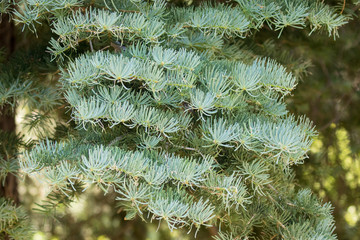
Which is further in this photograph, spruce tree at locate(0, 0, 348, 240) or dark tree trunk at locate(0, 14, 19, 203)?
dark tree trunk at locate(0, 14, 19, 203)

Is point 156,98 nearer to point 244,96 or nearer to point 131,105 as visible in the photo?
point 131,105

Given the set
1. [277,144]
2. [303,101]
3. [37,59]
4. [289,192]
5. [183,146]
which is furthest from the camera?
[303,101]

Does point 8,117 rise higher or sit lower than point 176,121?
lower

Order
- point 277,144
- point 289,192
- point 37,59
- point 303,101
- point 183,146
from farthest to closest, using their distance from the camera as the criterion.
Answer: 1. point 303,101
2. point 37,59
3. point 289,192
4. point 183,146
5. point 277,144

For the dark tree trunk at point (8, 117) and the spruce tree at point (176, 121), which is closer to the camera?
the spruce tree at point (176, 121)

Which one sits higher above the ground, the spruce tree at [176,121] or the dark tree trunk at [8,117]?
the spruce tree at [176,121]

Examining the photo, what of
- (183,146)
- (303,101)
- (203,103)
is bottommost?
(303,101)

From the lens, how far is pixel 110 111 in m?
0.55

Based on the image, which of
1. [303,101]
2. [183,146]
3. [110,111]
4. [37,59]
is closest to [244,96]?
[183,146]

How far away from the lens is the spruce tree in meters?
0.54

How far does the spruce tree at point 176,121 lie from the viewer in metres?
0.54

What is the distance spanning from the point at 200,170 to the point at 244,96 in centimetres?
17

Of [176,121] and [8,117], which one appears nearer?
[176,121]

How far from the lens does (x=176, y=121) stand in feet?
1.94
